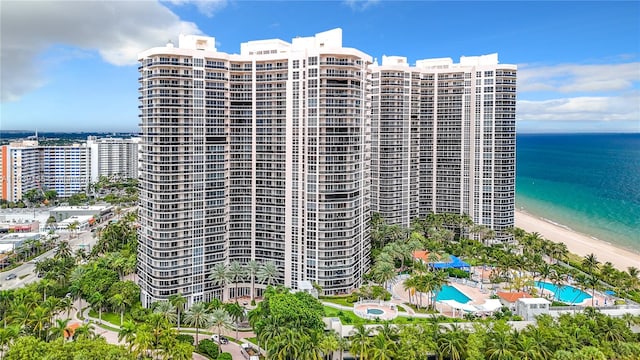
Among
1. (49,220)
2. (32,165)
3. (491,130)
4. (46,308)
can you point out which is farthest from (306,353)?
(32,165)

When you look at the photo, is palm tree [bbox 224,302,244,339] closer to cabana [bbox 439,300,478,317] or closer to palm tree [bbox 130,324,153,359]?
palm tree [bbox 130,324,153,359]

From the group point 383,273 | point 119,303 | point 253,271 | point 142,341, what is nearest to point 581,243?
point 383,273

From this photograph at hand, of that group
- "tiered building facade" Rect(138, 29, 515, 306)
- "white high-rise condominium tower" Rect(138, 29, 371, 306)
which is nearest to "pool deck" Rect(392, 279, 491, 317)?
"tiered building facade" Rect(138, 29, 515, 306)

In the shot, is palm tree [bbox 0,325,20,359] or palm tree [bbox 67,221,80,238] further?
palm tree [bbox 67,221,80,238]

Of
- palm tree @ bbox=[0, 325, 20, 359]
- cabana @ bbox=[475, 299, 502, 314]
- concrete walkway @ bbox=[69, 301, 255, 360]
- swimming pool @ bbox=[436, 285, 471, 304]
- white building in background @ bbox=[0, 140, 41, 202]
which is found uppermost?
white building in background @ bbox=[0, 140, 41, 202]

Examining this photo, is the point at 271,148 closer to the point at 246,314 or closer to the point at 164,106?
the point at 164,106

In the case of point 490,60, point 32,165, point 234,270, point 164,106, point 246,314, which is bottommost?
point 246,314

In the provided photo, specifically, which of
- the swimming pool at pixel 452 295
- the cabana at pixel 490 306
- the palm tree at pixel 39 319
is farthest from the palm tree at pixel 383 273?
the palm tree at pixel 39 319
